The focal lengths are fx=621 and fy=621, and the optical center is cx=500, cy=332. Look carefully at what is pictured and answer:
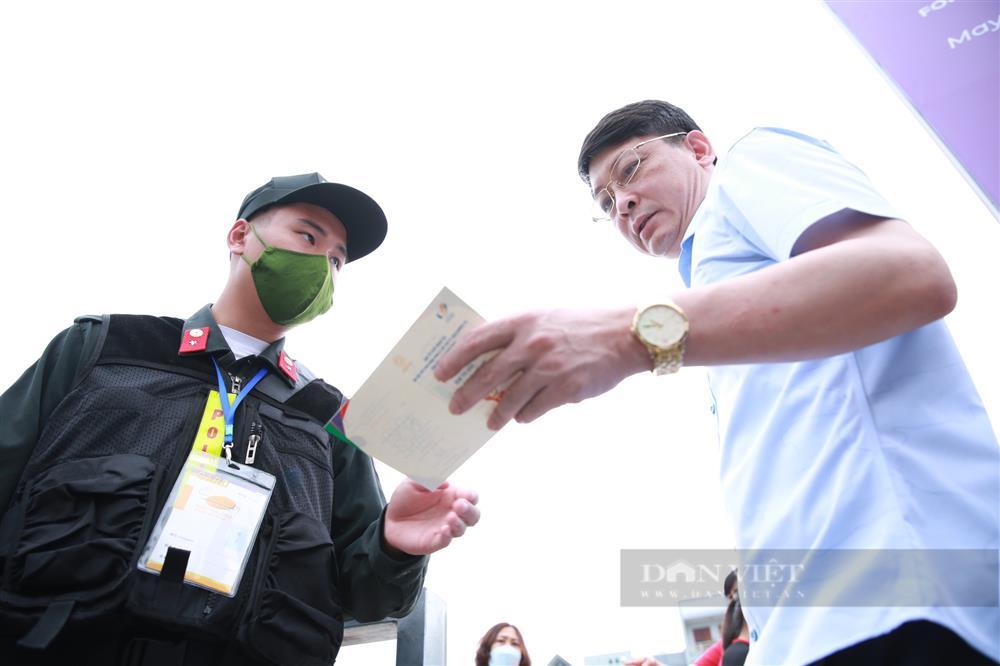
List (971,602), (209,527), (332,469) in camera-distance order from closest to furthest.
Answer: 1. (971,602)
2. (209,527)
3. (332,469)

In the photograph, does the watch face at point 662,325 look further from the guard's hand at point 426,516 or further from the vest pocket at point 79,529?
the vest pocket at point 79,529

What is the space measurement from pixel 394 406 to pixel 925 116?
5.55 feet

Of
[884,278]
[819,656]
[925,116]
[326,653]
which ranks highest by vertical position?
[925,116]

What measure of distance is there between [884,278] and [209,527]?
1599mm

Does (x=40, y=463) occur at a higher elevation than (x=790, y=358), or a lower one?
lower

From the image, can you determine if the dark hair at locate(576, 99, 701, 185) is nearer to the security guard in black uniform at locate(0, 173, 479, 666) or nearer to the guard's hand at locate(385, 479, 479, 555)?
the security guard in black uniform at locate(0, 173, 479, 666)

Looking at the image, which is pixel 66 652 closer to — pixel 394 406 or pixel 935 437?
pixel 394 406

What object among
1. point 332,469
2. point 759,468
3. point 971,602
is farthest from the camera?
point 332,469

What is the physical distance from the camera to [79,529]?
151 cm

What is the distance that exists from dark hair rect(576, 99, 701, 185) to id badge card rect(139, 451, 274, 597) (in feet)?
4.97

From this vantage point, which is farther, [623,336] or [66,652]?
[66,652]

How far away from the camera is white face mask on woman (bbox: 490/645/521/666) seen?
220 inches

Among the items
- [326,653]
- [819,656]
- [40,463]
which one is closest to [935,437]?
[819,656]

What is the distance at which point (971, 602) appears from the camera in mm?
844
